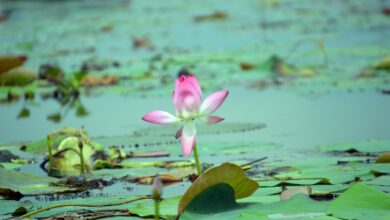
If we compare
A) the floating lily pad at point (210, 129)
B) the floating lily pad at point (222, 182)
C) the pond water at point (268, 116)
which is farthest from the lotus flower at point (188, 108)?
the floating lily pad at point (210, 129)

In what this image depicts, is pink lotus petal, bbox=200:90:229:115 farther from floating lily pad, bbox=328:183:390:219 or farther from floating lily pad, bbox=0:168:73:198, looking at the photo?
floating lily pad, bbox=0:168:73:198

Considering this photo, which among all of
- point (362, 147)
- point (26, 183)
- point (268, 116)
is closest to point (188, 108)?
point (26, 183)

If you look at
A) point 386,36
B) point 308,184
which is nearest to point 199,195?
point 308,184

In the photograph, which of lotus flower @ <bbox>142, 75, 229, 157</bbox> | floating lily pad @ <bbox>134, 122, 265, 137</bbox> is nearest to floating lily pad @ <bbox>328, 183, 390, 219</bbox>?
lotus flower @ <bbox>142, 75, 229, 157</bbox>

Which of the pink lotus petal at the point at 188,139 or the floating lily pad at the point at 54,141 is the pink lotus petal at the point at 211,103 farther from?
the floating lily pad at the point at 54,141

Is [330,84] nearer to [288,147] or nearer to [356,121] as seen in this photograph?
[356,121]

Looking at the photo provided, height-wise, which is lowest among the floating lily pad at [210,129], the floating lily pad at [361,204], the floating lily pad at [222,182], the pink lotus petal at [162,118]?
the floating lily pad at [361,204]

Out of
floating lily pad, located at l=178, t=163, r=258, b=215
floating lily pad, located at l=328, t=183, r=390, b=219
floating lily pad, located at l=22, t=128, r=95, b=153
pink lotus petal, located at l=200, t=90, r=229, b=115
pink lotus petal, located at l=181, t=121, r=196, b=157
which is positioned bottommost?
floating lily pad, located at l=328, t=183, r=390, b=219

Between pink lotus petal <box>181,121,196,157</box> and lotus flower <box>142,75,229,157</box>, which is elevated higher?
lotus flower <box>142,75,229,157</box>

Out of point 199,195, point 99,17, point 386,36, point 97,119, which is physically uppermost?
point 99,17
